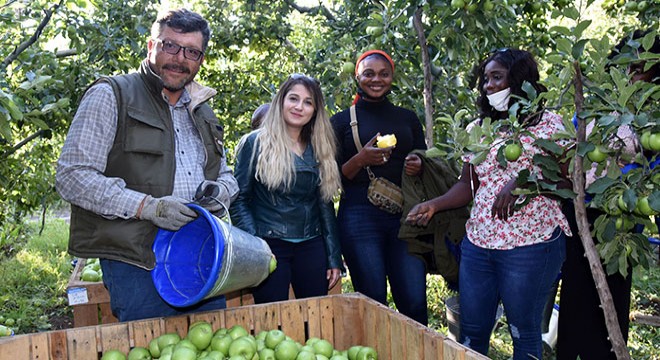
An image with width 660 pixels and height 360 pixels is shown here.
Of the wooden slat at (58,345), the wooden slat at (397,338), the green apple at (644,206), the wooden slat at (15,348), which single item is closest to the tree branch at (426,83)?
the wooden slat at (397,338)

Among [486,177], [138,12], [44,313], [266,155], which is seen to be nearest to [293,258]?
[266,155]

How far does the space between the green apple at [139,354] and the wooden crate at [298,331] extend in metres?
0.06

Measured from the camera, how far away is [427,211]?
8.93 feet

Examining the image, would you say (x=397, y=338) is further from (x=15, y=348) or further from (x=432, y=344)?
(x=15, y=348)

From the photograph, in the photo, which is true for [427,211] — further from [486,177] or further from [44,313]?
[44,313]

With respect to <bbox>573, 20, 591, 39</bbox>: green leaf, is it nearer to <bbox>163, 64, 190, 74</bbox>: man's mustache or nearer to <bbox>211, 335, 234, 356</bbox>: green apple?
<bbox>163, 64, 190, 74</bbox>: man's mustache

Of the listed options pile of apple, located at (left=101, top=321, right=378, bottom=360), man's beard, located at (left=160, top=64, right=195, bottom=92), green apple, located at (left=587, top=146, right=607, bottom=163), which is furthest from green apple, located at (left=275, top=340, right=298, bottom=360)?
green apple, located at (left=587, top=146, right=607, bottom=163)

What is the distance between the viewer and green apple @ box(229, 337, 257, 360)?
1.94 metres

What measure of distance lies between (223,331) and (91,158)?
763 millimetres

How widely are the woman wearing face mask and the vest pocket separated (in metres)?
1.33

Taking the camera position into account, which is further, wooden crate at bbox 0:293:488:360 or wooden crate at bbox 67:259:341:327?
wooden crate at bbox 67:259:341:327

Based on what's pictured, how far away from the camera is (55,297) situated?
600 cm

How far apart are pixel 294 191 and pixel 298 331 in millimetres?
765

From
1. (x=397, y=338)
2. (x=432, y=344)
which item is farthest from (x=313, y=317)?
(x=432, y=344)
